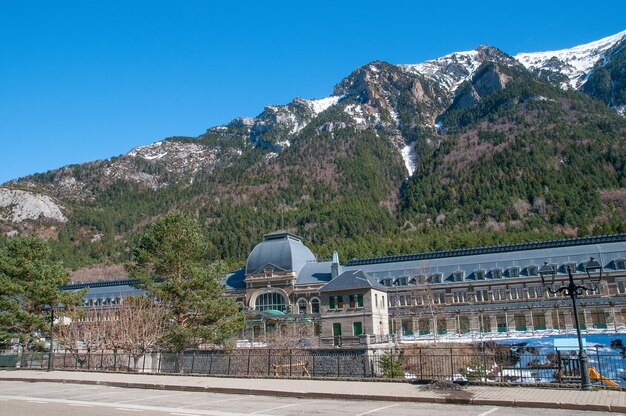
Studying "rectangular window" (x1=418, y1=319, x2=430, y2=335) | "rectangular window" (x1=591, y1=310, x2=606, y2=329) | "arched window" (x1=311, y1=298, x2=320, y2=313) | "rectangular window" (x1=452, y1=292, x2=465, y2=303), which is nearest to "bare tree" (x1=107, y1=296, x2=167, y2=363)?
"arched window" (x1=311, y1=298, x2=320, y2=313)

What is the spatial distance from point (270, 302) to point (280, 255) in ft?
24.6

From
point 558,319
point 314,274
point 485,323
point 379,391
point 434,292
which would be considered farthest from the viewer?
point 314,274

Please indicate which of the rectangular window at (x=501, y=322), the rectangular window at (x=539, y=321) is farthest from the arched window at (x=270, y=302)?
the rectangular window at (x=539, y=321)

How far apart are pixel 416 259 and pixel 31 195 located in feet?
503

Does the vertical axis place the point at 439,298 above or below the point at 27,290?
below

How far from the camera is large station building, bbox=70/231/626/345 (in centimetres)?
6209

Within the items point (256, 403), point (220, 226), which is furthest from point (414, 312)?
point (220, 226)

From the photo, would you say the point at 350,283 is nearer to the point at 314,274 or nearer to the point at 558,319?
the point at 314,274

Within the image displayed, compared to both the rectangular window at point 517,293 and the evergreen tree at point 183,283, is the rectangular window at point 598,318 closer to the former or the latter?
the rectangular window at point 517,293

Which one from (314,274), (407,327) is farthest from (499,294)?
(314,274)

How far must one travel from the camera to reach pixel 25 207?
593 feet

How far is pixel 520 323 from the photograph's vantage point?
2707 inches

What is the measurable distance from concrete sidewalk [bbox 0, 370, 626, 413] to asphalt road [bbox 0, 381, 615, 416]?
1.58 ft

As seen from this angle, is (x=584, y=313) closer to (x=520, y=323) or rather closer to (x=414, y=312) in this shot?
(x=520, y=323)
